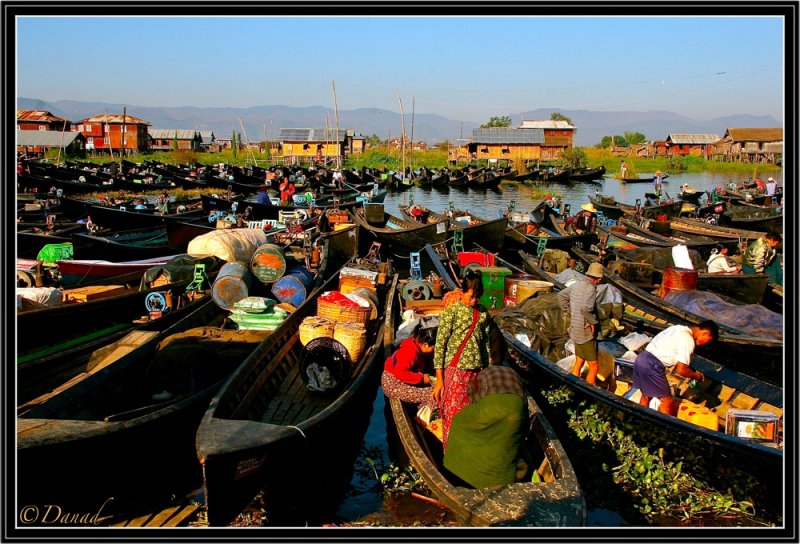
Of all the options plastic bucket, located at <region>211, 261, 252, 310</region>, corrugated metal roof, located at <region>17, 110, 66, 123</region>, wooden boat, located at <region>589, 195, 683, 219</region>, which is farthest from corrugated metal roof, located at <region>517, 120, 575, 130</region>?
plastic bucket, located at <region>211, 261, 252, 310</region>

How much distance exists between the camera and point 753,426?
5.42m

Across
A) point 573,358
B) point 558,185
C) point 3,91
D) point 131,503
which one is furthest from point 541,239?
point 558,185

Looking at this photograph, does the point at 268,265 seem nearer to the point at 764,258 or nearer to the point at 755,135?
the point at 764,258

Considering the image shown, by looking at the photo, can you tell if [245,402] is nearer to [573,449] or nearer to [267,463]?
[267,463]

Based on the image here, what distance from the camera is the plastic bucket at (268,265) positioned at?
10812mm

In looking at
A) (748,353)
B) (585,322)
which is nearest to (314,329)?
(585,322)

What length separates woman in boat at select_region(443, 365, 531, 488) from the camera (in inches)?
157

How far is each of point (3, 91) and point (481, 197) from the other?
40.4 metres

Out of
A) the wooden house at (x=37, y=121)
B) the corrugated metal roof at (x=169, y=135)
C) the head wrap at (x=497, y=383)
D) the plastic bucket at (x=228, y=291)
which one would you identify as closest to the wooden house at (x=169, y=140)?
the corrugated metal roof at (x=169, y=135)

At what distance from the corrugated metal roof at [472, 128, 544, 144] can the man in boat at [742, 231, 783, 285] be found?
2092 inches

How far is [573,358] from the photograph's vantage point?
7.55 meters

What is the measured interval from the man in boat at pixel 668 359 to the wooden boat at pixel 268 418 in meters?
2.89

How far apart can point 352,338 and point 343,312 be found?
0.59 meters

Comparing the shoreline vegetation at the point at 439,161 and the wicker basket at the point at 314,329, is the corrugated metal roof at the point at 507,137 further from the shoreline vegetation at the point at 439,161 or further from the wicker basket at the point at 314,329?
the wicker basket at the point at 314,329
